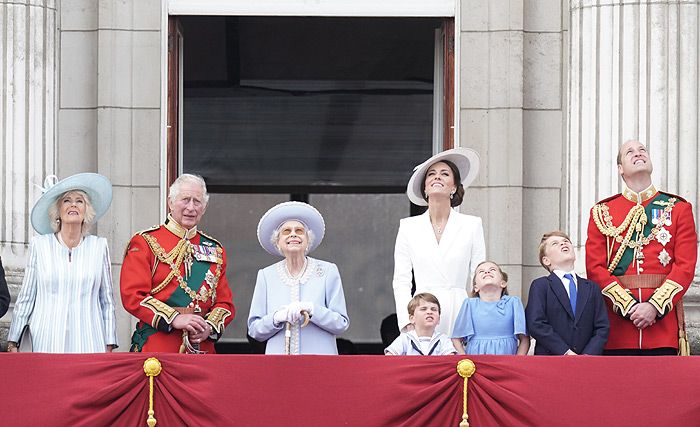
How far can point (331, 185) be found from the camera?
1792 cm

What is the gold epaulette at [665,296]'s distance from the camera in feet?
32.5

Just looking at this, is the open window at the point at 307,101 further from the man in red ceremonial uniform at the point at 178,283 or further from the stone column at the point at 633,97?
the man in red ceremonial uniform at the point at 178,283

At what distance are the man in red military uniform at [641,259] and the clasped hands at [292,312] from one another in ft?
5.77

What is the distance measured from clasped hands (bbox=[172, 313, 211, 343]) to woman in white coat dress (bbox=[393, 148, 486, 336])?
47.8 inches

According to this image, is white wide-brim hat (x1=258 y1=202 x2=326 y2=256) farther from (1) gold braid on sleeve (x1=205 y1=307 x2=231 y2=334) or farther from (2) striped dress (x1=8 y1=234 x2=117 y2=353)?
(2) striped dress (x1=8 y1=234 x2=117 y2=353)

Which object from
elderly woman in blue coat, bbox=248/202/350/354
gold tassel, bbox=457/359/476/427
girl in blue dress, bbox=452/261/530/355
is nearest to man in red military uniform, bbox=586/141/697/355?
girl in blue dress, bbox=452/261/530/355

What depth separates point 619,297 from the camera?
9.99m

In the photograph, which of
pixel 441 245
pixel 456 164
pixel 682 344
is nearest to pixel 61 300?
pixel 441 245

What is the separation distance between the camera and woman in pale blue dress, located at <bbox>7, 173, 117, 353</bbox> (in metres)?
9.98

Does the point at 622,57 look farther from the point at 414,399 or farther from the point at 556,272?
the point at 414,399

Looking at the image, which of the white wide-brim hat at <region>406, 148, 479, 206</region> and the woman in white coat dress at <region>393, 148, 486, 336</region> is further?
the white wide-brim hat at <region>406, 148, 479, 206</region>


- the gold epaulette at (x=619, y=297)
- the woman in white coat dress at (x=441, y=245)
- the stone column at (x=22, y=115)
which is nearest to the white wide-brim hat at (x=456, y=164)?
the woman in white coat dress at (x=441, y=245)

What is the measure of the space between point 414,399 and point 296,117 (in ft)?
26.6

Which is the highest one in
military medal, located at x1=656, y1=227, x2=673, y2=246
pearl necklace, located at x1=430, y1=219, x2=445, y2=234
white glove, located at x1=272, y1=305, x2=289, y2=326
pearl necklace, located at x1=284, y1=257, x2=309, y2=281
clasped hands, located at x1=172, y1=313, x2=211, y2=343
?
pearl necklace, located at x1=430, y1=219, x2=445, y2=234
